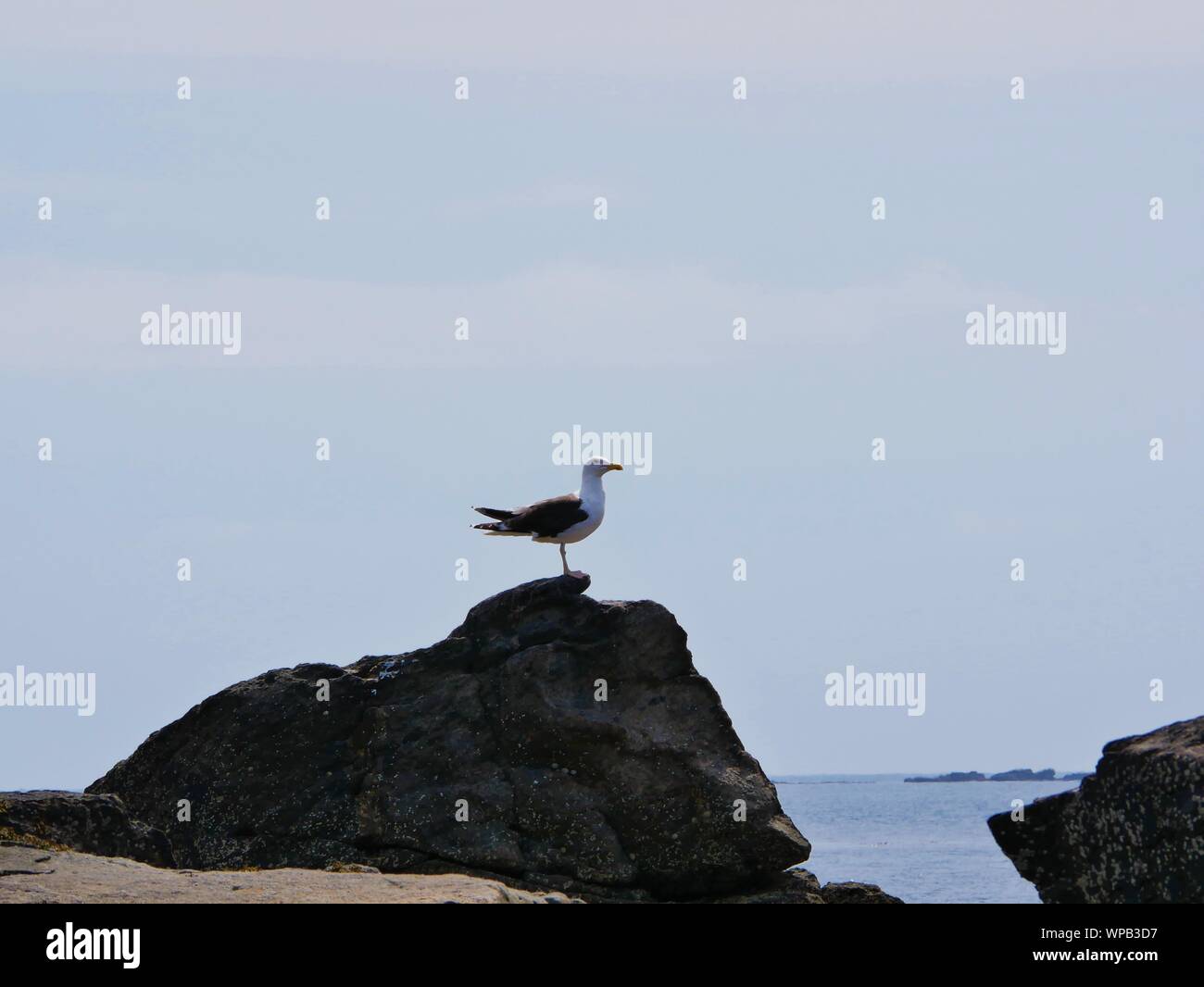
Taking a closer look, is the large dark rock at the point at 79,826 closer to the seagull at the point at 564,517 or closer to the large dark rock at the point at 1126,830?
the seagull at the point at 564,517

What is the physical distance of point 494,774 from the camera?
18.2m

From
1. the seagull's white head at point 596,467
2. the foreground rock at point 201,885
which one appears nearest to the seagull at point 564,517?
the seagull's white head at point 596,467

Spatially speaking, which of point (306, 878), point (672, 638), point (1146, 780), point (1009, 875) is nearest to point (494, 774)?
point (672, 638)

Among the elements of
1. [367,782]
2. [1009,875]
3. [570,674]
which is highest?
[570,674]

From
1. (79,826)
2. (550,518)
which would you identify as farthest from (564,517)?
(79,826)

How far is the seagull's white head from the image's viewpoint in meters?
20.5

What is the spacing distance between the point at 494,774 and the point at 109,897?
5881mm

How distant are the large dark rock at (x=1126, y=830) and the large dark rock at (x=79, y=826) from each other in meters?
8.82

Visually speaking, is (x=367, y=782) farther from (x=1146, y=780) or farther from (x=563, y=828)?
(x=1146, y=780)

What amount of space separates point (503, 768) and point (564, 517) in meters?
3.46

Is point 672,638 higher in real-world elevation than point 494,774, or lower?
higher

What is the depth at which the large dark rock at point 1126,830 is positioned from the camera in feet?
47.6

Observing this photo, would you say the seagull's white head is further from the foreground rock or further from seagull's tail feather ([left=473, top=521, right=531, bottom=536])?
the foreground rock
